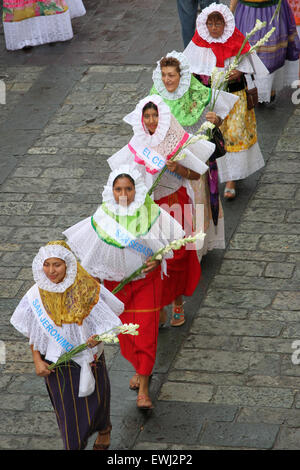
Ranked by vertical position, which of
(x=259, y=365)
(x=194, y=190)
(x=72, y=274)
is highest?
(x=72, y=274)

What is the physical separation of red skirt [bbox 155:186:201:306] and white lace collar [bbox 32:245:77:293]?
155 centimetres

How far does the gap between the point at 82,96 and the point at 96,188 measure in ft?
7.44

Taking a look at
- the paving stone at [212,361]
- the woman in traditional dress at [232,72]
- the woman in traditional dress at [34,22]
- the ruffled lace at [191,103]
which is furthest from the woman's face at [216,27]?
the woman in traditional dress at [34,22]

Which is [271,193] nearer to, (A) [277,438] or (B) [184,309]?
(B) [184,309]

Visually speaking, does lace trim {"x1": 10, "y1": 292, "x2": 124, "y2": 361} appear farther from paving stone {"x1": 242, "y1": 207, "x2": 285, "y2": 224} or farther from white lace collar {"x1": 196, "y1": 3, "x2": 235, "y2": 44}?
white lace collar {"x1": 196, "y1": 3, "x2": 235, "y2": 44}

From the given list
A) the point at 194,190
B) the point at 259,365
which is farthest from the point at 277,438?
the point at 194,190

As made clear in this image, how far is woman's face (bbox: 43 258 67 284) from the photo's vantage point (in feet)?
18.3

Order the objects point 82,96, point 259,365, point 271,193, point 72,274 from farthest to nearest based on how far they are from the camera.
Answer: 1. point 82,96
2. point 271,193
3. point 259,365
4. point 72,274

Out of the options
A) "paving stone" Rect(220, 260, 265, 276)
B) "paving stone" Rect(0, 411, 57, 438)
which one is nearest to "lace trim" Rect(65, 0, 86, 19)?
"paving stone" Rect(220, 260, 265, 276)

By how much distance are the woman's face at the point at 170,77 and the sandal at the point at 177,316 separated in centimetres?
160

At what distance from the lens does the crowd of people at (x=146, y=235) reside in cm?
571

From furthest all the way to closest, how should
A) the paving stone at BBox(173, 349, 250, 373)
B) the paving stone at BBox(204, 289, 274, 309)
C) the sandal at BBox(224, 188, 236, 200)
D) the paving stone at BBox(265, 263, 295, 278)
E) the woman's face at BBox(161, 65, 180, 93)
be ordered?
the sandal at BBox(224, 188, 236, 200)
the paving stone at BBox(265, 263, 295, 278)
the paving stone at BBox(204, 289, 274, 309)
the woman's face at BBox(161, 65, 180, 93)
the paving stone at BBox(173, 349, 250, 373)

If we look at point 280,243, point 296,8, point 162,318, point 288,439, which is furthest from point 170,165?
point 296,8

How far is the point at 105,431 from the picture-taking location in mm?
6098
